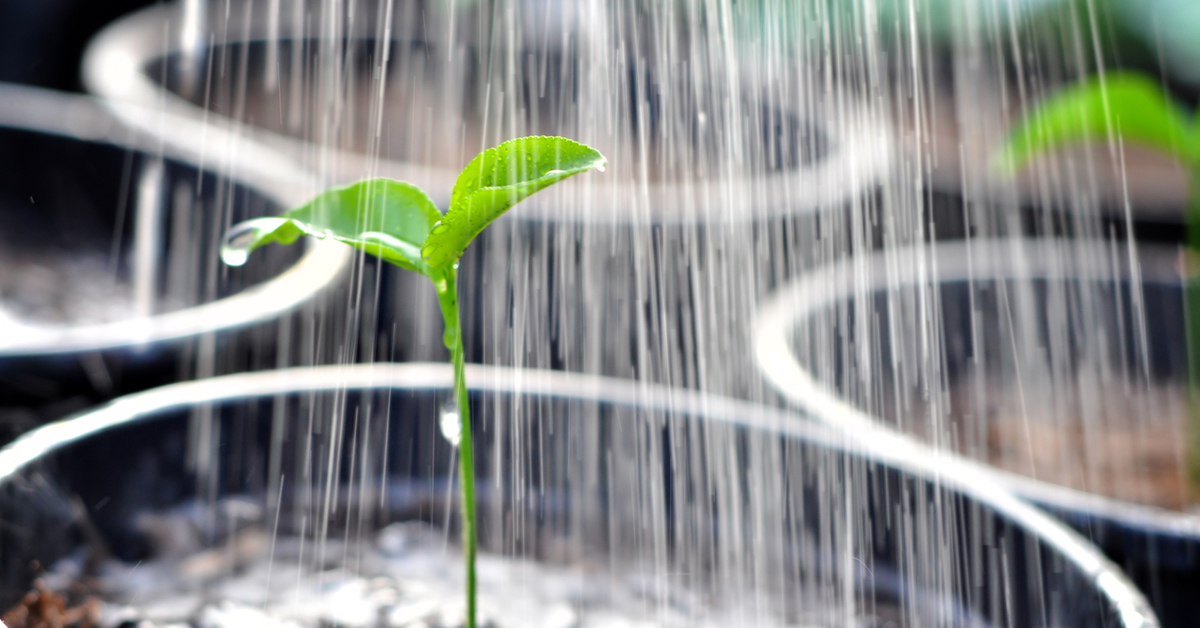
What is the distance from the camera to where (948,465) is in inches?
18.2

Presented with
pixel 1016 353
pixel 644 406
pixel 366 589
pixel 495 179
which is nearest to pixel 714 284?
pixel 1016 353

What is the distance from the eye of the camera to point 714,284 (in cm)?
100

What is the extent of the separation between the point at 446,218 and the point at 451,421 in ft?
0.61

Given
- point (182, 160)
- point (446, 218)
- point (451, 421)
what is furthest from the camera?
point (182, 160)

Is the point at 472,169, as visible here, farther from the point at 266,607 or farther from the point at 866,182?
the point at 866,182

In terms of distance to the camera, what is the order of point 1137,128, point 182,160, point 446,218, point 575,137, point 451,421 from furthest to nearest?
1. point 575,137
2. point 182,160
3. point 1137,128
4. point 451,421
5. point 446,218

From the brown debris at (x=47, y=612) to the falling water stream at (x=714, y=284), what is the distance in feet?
0.23

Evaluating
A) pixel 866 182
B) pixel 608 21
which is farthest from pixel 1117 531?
pixel 608 21

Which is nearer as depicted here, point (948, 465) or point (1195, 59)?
point (948, 465)

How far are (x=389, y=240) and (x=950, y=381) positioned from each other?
87cm

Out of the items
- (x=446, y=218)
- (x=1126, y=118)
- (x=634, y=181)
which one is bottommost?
(x=446, y=218)

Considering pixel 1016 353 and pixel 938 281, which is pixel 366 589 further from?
pixel 1016 353

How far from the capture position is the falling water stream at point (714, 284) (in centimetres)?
50

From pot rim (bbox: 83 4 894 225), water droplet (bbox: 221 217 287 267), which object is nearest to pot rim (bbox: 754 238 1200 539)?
pot rim (bbox: 83 4 894 225)
